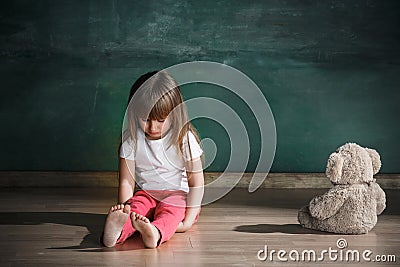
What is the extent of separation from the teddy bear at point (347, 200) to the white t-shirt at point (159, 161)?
436mm

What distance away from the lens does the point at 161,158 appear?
262 cm

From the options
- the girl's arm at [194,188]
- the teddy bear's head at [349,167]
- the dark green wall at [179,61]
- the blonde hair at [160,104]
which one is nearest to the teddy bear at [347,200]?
the teddy bear's head at [349,167]

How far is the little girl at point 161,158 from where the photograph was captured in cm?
250

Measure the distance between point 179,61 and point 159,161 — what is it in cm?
83

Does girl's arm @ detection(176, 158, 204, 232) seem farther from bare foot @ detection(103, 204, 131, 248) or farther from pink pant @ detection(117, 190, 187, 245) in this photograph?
bare foot @ detection(103, 204, 131, 248)

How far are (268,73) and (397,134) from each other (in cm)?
64

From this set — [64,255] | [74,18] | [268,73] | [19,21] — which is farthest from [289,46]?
[64,255]

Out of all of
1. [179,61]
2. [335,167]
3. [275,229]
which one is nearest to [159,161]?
[275,229]

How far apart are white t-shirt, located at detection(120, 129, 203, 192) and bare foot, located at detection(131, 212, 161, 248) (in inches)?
13.4

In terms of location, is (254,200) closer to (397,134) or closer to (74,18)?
(397,134)

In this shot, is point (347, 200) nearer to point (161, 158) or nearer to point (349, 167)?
point (349, 167)

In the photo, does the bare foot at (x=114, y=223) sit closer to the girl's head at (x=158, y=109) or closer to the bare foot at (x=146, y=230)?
the bare foot at (x=146, y=230)

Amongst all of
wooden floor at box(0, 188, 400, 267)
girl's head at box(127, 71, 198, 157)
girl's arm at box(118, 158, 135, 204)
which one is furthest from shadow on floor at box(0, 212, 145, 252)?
girl's head at box(127, 71, 198, 157)

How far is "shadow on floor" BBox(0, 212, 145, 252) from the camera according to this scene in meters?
2.31
